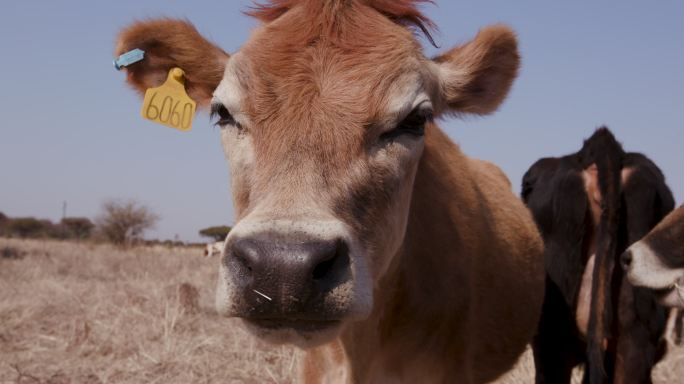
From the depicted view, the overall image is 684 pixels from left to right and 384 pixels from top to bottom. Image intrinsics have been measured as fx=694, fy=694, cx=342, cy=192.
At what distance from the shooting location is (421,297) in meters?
3.81

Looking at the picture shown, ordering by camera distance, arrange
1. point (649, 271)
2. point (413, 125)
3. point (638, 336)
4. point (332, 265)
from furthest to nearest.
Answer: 1. point (638, 336)
2. point (649, 271)
3. point (413, 125)
4. point (332, 265)

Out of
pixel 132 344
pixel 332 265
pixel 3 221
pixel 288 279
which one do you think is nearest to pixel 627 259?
pixel 332 265

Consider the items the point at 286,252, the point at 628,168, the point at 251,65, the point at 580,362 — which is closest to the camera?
the point at 286,252

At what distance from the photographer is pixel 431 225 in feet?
13.3

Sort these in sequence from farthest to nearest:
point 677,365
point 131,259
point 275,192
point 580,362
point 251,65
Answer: point 131,259
point 677,365
point 580,362
point 251,65
point 275,192

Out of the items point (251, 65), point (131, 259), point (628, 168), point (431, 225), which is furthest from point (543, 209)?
point (131, 259)

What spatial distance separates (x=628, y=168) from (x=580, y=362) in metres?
1.63

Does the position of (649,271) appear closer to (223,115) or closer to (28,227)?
(223,115)

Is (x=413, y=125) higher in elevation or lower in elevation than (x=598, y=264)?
higher

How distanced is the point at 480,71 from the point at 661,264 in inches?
64.9

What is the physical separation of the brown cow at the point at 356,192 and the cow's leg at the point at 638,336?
2.38 feet

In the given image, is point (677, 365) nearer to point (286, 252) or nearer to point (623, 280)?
point (623, 280)

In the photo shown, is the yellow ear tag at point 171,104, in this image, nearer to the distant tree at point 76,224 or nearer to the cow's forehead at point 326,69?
the cow's forehead at point 326,69

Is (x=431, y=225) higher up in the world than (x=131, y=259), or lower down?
higher up
